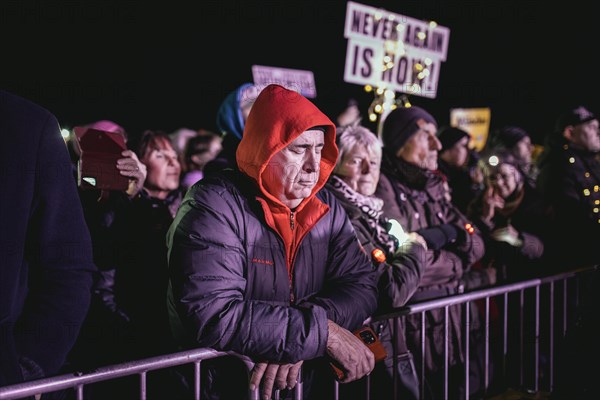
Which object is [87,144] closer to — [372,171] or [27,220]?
[27,220]

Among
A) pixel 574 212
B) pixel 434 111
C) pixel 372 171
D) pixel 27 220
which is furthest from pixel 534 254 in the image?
pixel 434 111

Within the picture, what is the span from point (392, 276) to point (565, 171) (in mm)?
3513

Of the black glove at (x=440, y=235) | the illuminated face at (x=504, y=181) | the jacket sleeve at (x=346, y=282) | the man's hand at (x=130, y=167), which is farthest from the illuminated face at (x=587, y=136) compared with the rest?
the man's hand at (x=130, y=167)

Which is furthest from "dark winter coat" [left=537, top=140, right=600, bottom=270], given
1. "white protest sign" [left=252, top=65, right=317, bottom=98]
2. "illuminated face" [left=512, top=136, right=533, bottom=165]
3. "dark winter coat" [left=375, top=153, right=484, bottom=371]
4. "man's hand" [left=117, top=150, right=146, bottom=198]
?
"man's hand" [left=117, top=150, right=146, bottom=198]

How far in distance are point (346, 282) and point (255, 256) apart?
528 mm

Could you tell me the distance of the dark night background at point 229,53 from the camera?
14430 mm

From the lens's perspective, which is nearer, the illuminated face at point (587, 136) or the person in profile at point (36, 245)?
the person in profile at point (36, 245)

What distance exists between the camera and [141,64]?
16.9m

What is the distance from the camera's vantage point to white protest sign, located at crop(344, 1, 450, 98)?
6770 mm

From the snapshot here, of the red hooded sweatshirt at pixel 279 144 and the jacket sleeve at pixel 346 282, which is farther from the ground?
the red hooded sweatshirt at pixel 279 144

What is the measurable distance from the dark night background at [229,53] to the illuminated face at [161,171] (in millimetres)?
7705

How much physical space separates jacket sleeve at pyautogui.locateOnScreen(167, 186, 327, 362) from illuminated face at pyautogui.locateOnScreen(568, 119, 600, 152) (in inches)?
194

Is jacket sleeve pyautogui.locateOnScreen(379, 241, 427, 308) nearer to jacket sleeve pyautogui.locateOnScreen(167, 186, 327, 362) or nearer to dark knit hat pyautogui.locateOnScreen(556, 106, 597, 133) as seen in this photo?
jacket sleeve pyautogui.locateOnScreen(167, 186, 327, 362)

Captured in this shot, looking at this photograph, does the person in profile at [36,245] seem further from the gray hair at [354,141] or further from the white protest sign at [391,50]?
the white protest sign at [391,50]
